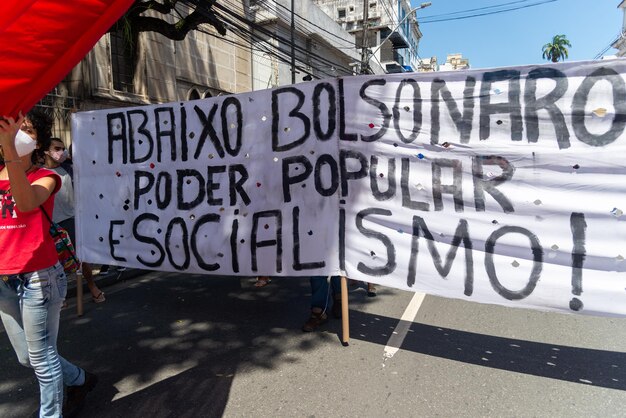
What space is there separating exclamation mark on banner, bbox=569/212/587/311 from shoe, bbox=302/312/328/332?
2.03 metres

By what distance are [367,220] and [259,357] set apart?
1410mm

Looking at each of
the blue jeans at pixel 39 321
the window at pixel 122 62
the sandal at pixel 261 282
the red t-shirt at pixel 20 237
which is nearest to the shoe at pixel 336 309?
the sandal at pixel 261 282

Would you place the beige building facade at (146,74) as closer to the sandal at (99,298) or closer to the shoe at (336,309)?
the sandal at (99,298)

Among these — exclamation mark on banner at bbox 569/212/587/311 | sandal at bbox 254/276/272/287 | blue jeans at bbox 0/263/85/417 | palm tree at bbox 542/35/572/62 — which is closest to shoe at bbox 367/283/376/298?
sandal at bbox 254/276/272/287

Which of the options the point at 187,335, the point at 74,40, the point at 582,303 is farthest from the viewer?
the point at 187,335

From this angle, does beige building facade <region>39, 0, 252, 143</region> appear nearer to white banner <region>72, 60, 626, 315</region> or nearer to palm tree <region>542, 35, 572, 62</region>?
white banner <region>72, 60, 626, 315</region>

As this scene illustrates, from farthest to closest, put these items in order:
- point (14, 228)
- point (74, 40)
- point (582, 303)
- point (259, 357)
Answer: point (259, 357) < point (582, 303) < point (14, 228) < point (74, 40)

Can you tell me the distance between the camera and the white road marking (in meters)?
3.44

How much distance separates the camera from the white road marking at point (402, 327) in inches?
135

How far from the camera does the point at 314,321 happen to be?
3.89 metres

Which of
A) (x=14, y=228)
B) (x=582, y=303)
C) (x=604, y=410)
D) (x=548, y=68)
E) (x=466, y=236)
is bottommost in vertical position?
(x=604, y=410)

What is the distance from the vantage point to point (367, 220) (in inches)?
134

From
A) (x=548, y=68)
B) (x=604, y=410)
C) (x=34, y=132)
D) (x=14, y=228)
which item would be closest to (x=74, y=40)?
(x=34, y=132)

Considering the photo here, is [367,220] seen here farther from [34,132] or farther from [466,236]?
[34,132]
